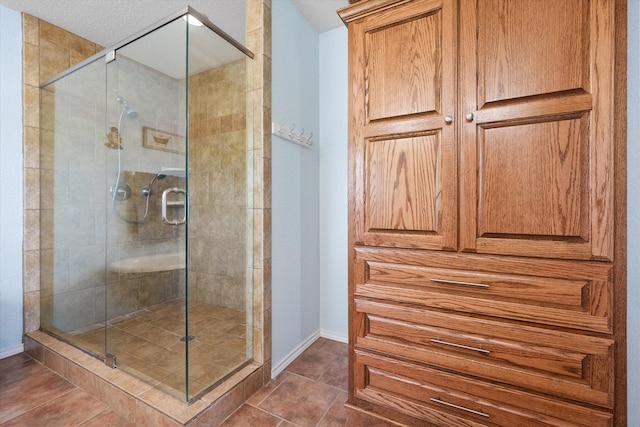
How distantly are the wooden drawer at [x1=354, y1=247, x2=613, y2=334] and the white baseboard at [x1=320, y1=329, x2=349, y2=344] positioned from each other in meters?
1.02

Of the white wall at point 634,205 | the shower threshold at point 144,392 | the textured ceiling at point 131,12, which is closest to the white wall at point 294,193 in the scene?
the textured ceiling at point 131,12

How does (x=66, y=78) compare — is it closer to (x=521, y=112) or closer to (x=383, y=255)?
(x=383, y=255)

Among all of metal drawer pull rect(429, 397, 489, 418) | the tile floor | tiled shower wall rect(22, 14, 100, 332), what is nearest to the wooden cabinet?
metal drawer pull rect(429, 397, 489, 418)

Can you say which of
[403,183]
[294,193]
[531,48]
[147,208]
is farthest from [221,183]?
[531,48]

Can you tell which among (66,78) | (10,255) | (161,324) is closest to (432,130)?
(161,324)

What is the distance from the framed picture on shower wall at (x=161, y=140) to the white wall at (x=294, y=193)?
0.60 metres

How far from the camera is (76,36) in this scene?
7.46 feet

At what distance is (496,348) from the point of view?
3.63 feet

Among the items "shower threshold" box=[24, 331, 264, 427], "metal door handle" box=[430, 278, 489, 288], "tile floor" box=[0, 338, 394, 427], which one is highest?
"metal door handle" box=[430, 278, 489, 288]

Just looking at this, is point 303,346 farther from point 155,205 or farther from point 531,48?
point 531,48

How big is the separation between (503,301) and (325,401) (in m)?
1.05

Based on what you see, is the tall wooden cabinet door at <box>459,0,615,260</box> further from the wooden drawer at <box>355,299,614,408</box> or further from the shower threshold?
the shower threshold

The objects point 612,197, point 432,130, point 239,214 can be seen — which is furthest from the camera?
Result: point 239,214

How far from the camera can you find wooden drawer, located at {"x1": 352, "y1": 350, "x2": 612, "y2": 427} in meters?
1.02
